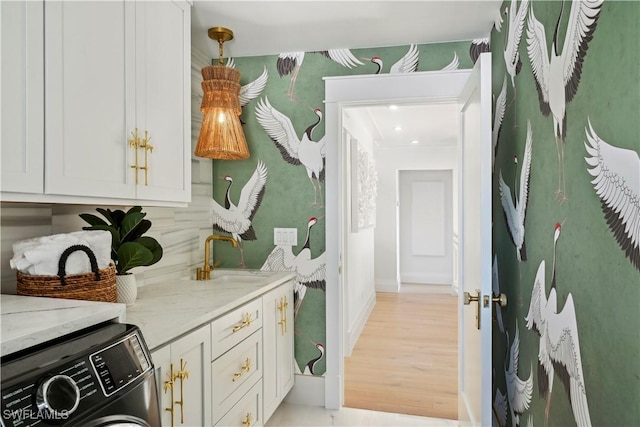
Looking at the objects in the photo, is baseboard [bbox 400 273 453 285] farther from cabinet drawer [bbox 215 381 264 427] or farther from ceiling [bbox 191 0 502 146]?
cabinet drawer [bbox 215 381 264 427]

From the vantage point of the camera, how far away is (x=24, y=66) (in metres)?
1.16

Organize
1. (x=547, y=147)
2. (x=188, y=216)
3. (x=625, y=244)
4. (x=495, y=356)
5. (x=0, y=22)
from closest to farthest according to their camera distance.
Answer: (x=625, y=244), (x=0, y=22), (x=547, y=147), (x=495, y=356), (x=188, y=216)

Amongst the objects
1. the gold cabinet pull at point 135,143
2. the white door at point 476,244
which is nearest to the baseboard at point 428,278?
the white door at point 476,244

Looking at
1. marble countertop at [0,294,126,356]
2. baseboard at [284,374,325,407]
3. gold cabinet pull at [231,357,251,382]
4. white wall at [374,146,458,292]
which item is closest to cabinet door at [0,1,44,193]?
marble countertop at [0,294,126,356]

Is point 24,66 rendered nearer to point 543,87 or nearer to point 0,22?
point 0,22

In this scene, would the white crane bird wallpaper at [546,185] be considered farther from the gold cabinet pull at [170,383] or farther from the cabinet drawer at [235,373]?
the gold cabinet pull at [170,383]

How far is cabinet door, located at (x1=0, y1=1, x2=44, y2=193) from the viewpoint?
3.64 feet

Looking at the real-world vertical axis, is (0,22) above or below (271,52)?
below

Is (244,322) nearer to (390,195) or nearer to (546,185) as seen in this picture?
(546,185)

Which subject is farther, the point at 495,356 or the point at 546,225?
the point at 495,356

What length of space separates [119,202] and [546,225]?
5.18ft

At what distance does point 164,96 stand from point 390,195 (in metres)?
5.35

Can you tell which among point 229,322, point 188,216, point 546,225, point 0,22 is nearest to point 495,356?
point 546,225

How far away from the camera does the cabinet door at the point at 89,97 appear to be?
126cm
